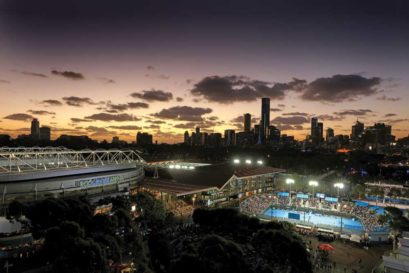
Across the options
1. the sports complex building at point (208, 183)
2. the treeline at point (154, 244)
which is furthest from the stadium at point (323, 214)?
the treeline at point (154, 244)

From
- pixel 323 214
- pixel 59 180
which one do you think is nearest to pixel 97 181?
pixel 59 180

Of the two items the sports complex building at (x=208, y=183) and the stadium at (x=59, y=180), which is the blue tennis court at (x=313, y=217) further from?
the stadium at (x=59, y=180)

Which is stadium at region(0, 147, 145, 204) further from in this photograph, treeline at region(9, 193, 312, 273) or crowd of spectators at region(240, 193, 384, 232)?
crowd of spectators at region(240, 193, 384, 232)

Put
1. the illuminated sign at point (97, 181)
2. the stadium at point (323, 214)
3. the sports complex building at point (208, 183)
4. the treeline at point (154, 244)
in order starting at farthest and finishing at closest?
1. the sports complex building at point (208, 183)
2. the illuminated sign at point (97, 181)
3. the stadium at point (323, 214)
4. the treeline at point (154, 244)

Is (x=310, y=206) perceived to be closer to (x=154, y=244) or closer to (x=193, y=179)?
(x=193, y=179)

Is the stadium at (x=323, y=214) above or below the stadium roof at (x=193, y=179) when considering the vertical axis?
below

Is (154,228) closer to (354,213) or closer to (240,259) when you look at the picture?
(240,259)
